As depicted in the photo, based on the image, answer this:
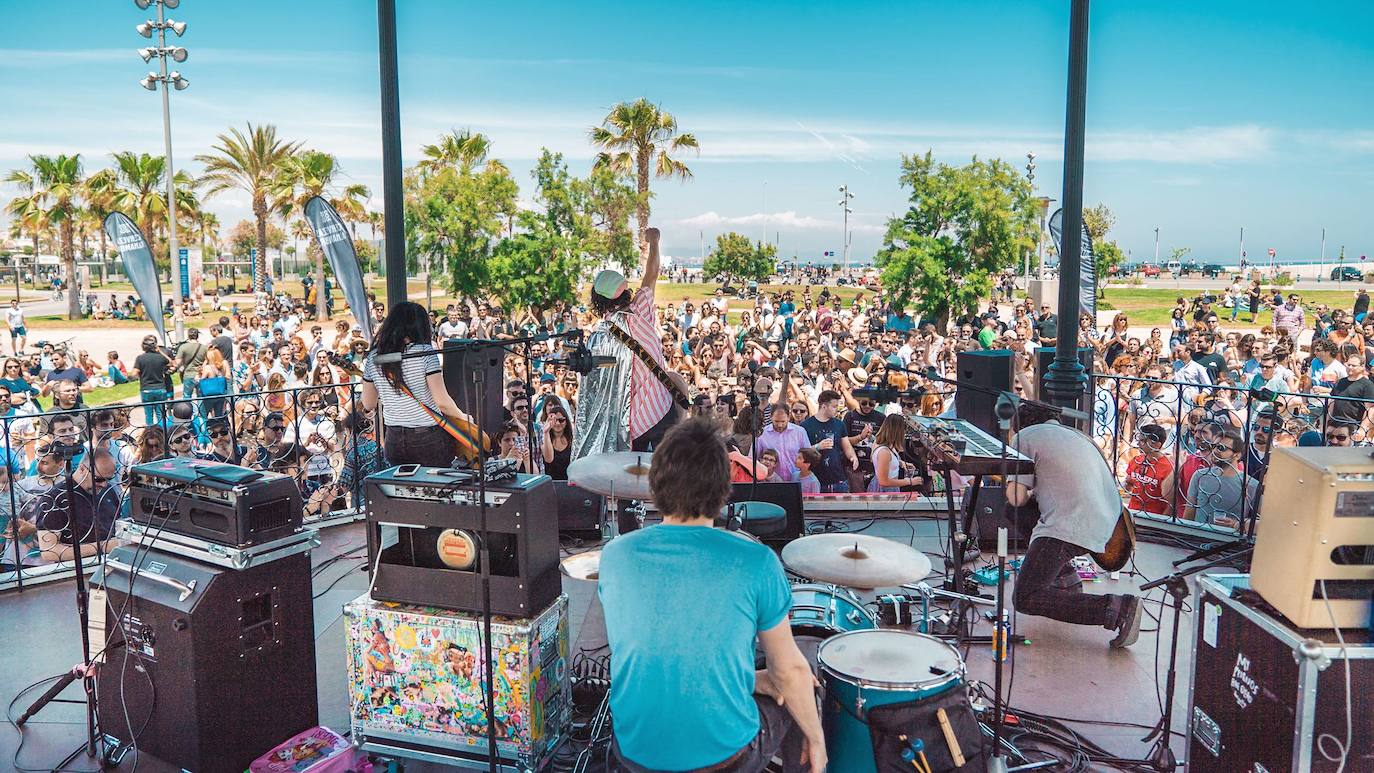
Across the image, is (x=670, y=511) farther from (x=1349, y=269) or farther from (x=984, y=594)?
(x=1349, y=269)

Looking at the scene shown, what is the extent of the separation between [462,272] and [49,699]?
78.6ft

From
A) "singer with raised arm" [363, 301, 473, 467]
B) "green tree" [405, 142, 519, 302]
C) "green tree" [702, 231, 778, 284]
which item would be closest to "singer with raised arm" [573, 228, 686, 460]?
"singer with raised arm" [363, 301, 473, 467]

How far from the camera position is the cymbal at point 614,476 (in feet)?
14.3

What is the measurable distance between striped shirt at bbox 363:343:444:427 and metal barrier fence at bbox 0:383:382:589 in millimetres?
1380

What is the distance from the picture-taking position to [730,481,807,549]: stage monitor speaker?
596 cm

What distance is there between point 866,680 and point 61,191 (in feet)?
153

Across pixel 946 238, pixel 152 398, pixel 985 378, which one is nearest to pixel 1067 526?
pixel 985 378

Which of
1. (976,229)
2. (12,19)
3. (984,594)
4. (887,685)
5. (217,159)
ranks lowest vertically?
(984,594)

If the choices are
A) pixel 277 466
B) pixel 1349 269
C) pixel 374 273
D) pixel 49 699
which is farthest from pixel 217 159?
pixel 1349 269

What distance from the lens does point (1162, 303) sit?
4806cm

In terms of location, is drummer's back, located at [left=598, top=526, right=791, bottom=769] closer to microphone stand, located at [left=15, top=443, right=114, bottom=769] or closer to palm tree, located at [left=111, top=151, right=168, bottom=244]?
microphone stand, located at [left=15, top=443, right=114, bottom=769]

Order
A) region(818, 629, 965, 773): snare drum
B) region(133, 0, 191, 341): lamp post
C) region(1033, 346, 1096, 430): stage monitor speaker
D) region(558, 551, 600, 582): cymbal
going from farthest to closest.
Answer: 1. region(133, 0, 191, 341): lamp post
2. region(1033, 346, 1096, 430): stage monitor speaker
3. region(558, 551, 600, 582): cymbal
4. region(818, 629, 965, 773): snare drum

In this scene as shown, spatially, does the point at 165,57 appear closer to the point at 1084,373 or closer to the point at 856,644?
the point at 1084,373

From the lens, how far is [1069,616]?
16.0 ft
